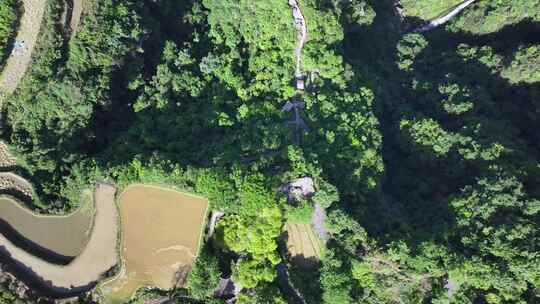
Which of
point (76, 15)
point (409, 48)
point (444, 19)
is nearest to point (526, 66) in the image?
point (444, 19)

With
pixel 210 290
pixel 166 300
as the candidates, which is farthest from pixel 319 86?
pixel 166 300

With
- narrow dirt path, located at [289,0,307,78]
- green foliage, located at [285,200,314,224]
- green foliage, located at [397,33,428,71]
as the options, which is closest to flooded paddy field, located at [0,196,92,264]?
green foliage, located at [285,200,314,224]

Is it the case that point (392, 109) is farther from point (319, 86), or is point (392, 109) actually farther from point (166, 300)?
point (166, 300)

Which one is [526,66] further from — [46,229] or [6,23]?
[6,23]

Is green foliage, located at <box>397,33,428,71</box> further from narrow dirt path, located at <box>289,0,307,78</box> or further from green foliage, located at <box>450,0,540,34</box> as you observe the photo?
narrow dirt path, located at <box>289,0,307,78</box>

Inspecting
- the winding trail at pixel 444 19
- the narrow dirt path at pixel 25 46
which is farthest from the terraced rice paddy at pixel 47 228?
the winding trail at pixel 444 19

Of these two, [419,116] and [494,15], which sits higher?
[494,15]
